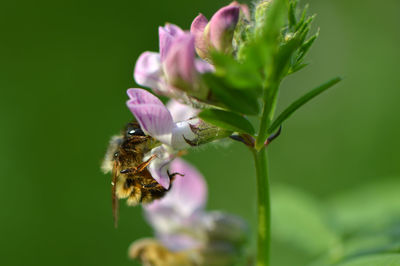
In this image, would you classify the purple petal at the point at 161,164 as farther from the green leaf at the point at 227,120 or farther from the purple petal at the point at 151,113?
the green leaf at the point at 227,120

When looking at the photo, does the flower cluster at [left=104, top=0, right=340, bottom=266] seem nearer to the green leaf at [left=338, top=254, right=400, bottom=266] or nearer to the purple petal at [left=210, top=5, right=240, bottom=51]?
the purple petal at [left=210, top=5, right=240, bottom=51]

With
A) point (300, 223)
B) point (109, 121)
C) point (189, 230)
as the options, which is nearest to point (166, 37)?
point (189, 230)

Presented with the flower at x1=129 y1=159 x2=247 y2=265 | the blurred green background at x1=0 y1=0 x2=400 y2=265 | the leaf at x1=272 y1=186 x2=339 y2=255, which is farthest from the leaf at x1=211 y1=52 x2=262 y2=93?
the blurred green background at x1=0 y1=0 x2=400 y2=265

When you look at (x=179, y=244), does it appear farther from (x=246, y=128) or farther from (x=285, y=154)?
(x=285, y=154)

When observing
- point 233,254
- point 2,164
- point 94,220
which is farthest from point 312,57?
point 233,254

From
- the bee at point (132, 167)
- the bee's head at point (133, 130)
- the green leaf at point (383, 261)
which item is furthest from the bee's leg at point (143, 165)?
the green leaf at point (383, 261)

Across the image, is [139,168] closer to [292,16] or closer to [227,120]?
[227,120]
